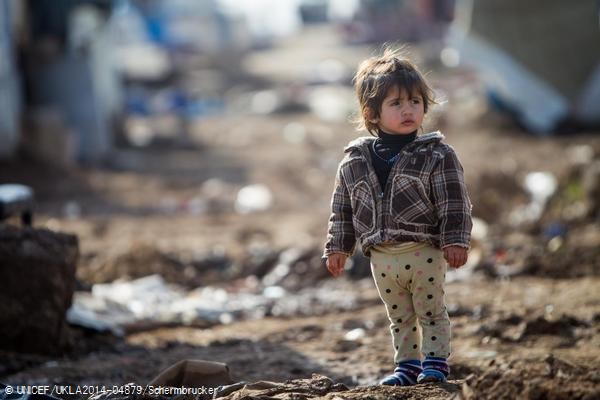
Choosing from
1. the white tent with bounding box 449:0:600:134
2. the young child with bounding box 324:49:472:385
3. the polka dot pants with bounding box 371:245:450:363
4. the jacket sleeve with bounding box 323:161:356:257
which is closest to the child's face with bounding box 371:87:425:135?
the young child with bounding box 324:49:472:385

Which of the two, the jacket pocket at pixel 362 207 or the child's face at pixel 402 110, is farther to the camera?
the jacket pocket at pixel 362 207

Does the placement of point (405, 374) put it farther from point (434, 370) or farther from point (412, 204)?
point (412, 204)

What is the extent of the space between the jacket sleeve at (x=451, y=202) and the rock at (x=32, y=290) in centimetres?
250

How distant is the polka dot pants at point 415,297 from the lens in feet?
14.1

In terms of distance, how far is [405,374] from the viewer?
175 inches

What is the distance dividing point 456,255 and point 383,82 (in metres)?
0.73

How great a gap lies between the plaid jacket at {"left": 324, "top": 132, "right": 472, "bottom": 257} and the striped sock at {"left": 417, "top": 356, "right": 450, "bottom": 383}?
A: 18.3 inches

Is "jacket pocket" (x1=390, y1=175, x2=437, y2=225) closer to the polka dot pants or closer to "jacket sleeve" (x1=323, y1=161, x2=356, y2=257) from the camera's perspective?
the polka dot pants

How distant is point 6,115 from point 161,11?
34.8 meters

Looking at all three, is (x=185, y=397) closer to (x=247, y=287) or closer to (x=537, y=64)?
(x=247, y=287)

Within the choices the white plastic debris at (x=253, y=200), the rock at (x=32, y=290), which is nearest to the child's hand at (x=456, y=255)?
the rock at (x=32, y=290)

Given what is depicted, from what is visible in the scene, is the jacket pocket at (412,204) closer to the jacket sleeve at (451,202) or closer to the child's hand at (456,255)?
the jacket sleeve at (451,202)

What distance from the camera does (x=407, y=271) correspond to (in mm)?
4297

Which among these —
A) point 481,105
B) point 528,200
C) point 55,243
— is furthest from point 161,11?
point 55,243
